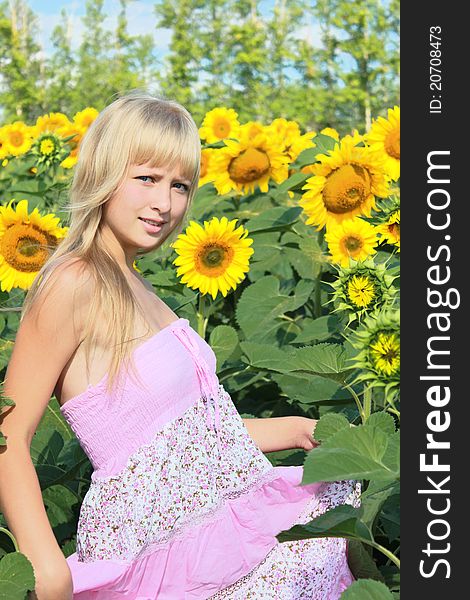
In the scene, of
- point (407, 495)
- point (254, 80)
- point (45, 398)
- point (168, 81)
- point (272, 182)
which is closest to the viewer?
point (407, 495)

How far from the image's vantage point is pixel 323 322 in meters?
2.14

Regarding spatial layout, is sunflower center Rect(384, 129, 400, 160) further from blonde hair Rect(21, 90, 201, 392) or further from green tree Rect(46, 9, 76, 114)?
green tree Rect(46, 9, 76, 114)

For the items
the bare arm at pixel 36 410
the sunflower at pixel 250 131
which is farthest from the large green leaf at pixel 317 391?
the sunflower at pixel 250 131

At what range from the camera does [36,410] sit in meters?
1.46

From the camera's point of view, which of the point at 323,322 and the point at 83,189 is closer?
the point at 83,189

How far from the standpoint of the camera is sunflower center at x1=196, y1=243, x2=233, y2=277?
2.32 metres

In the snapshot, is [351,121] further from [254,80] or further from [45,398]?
[45,398]

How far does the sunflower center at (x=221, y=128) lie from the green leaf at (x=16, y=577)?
256 cm

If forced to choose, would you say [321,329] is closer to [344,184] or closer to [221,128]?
[344,184]

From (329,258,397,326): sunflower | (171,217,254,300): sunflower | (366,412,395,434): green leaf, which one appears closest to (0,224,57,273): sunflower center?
(171,217,254,300): sunflower

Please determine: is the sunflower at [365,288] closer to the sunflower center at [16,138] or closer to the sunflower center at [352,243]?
the sunflower center at [352,243]

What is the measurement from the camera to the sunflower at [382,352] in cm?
119

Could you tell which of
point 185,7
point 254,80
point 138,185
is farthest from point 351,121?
point 138,185

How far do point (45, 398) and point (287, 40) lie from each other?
410 inches
